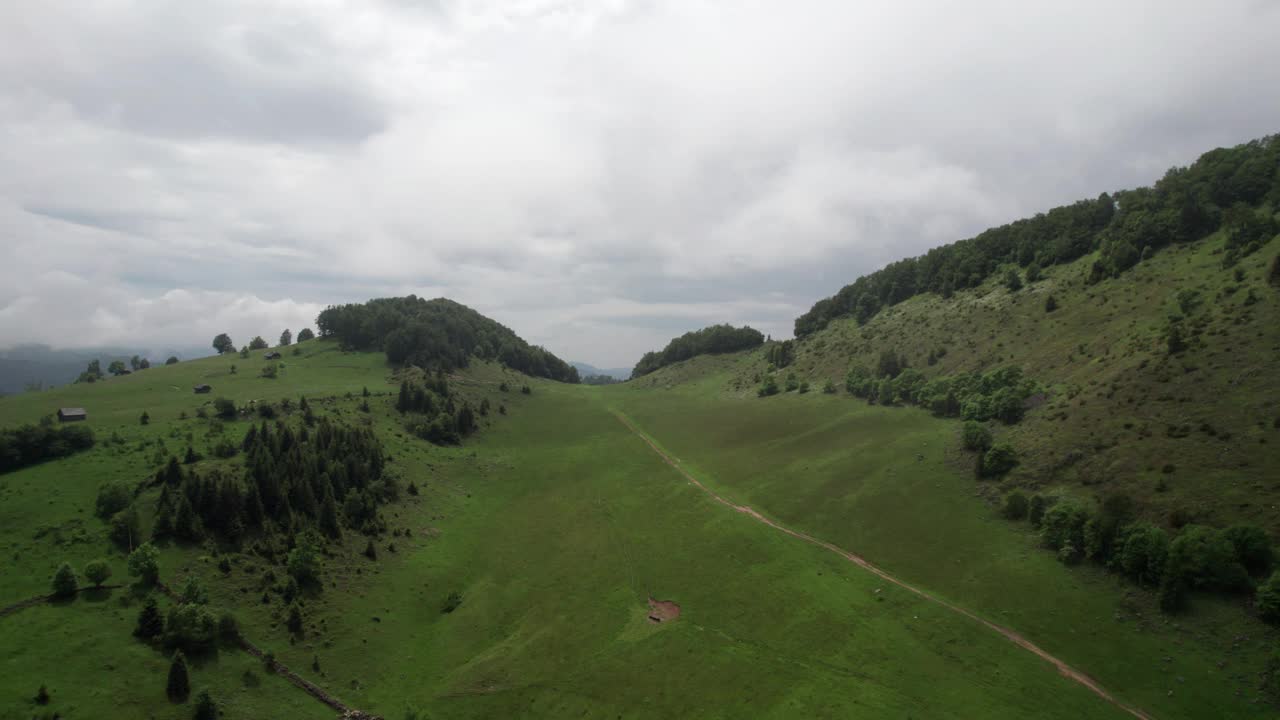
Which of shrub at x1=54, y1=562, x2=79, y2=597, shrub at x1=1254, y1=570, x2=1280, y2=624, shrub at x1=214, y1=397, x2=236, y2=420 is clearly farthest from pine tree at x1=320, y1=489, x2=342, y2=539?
shrub at x1=1254, y1=570, x2=1280, y2=624

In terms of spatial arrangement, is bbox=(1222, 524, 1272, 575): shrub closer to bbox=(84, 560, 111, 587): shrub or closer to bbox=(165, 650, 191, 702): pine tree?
bbox=(165, 650, 191, 702): pine tree

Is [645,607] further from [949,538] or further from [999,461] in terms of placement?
[999,461]

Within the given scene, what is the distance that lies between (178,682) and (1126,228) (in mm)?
167150

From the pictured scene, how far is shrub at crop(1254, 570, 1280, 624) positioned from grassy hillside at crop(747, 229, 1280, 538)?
7227mm

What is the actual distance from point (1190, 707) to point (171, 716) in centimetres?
8219

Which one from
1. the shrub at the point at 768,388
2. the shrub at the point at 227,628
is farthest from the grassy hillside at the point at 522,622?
the shrub at the point at 768,388

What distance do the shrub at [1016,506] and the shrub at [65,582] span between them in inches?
4185

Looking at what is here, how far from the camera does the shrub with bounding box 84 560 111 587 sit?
185ft

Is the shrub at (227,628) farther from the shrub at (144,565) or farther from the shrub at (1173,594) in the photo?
the shrub at (1173,594)

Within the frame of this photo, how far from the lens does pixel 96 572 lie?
56.4m

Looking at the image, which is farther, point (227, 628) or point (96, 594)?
point (227, 628)

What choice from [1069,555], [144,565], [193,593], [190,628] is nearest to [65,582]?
[144,565]

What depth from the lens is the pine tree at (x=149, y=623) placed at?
5309 centimetres

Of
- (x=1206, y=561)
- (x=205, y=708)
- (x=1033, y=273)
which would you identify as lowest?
(x=205, y=708)
